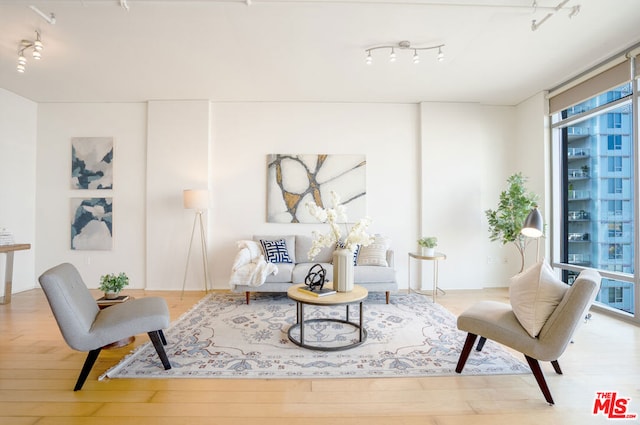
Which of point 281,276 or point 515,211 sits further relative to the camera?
point 515,211

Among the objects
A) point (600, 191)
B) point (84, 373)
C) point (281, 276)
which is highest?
point (600, 191)

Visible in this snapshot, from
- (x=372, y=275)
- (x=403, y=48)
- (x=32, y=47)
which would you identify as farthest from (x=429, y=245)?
(x=32, y=47)

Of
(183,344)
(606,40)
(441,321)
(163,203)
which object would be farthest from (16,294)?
(606,40)

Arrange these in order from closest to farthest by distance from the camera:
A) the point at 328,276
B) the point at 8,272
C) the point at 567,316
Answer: the point at 567,316, the point at 328,276, the point at 8,272

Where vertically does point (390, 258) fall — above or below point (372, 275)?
above

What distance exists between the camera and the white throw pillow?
204 centimetres

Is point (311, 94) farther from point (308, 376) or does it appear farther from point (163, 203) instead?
point (308, 376)

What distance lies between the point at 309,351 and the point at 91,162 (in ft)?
15.7

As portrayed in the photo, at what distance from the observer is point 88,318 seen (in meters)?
2.35

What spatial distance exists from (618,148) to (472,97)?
194 cm

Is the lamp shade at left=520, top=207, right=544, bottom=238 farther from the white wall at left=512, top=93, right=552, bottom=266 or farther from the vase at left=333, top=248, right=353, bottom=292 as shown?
the white wall at left=512, top=93, right=552, bottom=266

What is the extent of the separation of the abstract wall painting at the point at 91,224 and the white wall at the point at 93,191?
0.28 feet

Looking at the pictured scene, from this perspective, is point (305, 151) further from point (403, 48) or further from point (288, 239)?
point (403, 48)

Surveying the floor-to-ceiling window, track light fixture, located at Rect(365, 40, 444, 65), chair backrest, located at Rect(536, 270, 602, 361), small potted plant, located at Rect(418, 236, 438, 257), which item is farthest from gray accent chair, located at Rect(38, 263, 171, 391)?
the floor-to-ceiling window
